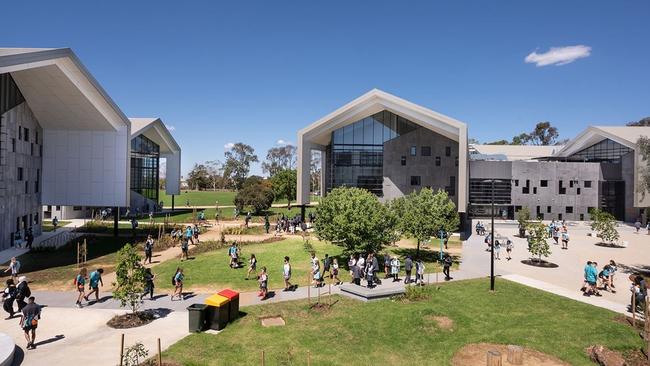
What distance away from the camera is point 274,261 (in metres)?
24.9

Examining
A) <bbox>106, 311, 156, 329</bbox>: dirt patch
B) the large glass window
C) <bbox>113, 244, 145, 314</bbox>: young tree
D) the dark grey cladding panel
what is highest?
the large glass window

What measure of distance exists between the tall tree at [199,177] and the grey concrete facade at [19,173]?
98719mm

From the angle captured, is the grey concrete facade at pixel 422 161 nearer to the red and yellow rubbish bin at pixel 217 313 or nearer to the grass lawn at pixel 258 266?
the grass lawn at pixel 258 266

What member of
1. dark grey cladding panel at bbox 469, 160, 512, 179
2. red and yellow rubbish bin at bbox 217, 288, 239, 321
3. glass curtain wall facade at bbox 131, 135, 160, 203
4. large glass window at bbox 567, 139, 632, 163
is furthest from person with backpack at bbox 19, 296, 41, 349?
large glass window at bbox 567, 139, 632, 163

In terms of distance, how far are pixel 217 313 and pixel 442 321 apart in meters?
8.22

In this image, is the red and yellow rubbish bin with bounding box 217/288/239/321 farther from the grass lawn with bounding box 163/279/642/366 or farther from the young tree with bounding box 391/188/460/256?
the young tree with bounding box 391/188/460/256

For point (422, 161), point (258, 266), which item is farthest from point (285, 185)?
point (258, 266)

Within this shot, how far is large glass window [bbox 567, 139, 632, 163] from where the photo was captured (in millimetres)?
54625

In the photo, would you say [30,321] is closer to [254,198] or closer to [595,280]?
[595,280]

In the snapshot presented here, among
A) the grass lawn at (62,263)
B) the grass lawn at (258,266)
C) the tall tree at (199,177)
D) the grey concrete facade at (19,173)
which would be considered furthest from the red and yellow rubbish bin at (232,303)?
the tall tree at (199,177)

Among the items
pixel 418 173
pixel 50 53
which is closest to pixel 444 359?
pixel 50 53

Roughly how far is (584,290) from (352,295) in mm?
11442

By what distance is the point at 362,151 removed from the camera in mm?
46719

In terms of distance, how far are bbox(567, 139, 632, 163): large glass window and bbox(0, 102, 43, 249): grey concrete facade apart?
6732cm
